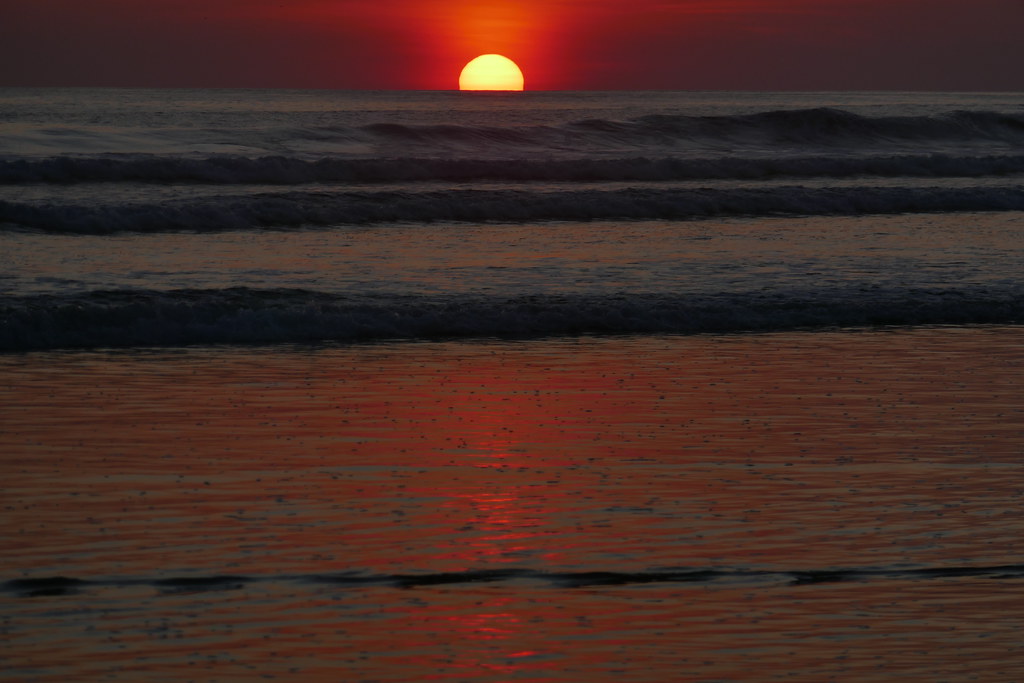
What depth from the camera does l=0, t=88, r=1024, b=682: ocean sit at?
4.71 m

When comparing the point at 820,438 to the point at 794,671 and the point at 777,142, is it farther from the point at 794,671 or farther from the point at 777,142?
the point at 777,142

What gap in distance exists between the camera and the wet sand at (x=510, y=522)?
15.1ft

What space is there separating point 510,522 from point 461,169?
2287 centimetres

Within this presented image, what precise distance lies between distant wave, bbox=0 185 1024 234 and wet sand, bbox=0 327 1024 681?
9553 mm

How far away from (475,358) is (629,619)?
5.39m

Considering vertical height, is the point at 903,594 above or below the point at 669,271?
below

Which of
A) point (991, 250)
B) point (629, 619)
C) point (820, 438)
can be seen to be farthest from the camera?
point (991, 250)

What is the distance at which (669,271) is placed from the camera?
47.4 ft

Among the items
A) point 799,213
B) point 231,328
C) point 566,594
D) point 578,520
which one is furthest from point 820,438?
point 799,213

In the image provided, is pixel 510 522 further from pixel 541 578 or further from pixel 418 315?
pixel 418 315

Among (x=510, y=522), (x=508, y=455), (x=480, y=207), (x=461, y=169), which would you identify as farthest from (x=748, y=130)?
(x=510, y=522)

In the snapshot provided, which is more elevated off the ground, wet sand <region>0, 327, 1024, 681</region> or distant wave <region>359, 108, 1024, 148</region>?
distant wave <region>359, 108, 1024, 148</region>

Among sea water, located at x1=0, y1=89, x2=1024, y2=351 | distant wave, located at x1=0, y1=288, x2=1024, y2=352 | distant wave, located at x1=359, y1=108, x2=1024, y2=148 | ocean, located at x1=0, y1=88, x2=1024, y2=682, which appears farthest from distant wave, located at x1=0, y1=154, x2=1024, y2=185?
distant wave, located at x1=0, y1=288, x2=1024, y2=352

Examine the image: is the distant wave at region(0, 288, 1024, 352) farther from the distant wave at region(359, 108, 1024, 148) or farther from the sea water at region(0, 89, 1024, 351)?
the distant wave at region(359, 108, 1024, 148)
